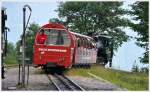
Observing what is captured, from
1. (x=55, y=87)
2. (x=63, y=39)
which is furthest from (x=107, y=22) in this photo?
(x=55, y=87)

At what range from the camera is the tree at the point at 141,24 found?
2661 cm

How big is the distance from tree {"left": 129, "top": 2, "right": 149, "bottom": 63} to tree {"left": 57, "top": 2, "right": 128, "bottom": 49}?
1.00m

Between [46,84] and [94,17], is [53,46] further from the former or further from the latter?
[94,17]

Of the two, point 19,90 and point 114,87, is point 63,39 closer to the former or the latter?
point 114,87

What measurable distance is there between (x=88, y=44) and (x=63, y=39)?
447 centimetres

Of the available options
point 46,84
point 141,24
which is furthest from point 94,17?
point 46,84

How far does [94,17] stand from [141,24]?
359cm

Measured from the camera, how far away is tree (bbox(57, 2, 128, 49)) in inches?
1159

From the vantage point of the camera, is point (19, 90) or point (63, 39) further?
point (63, 39)

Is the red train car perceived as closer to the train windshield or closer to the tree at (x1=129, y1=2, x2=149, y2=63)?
the train windshield

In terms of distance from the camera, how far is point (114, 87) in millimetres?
19562

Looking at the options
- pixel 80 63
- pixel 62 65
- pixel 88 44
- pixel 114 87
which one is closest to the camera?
pixel 114 87

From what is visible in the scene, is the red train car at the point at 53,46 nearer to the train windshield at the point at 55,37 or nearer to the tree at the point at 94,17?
the train windshield at the point at 55,37

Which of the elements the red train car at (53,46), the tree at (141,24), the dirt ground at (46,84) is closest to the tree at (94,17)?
the tree at (141,24)
